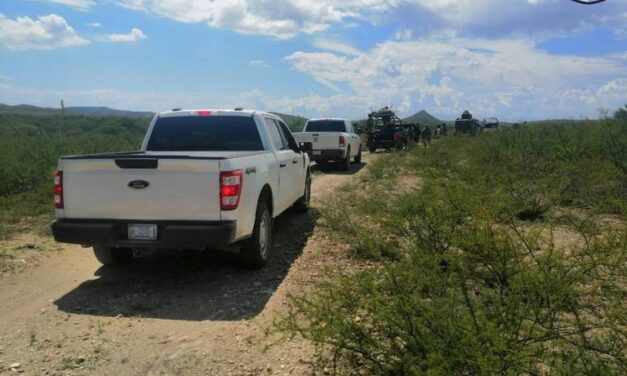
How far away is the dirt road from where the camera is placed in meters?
4.04

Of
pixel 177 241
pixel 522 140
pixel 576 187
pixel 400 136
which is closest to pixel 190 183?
pixel 177 241

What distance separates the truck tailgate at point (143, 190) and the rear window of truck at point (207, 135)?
191 cm

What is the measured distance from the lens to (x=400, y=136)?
2730 centimetres

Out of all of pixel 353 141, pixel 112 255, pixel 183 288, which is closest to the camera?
pixel 183 288

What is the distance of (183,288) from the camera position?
5.82m

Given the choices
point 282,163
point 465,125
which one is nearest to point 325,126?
point 282,163

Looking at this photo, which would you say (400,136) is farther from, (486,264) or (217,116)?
(486,264)

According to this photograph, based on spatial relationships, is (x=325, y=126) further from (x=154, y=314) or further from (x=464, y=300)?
(x=464, y=300)

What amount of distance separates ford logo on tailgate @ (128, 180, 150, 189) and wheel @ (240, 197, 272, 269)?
1.29 meters

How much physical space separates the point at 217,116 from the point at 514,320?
17.0 feet

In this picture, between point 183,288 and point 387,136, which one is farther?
point 387,136

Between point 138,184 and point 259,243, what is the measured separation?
153 centimetres

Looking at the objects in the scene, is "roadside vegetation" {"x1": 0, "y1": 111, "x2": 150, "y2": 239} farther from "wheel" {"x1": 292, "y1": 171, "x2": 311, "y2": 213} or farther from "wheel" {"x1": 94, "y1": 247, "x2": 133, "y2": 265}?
"wheel" {"x1": 292, "y1": 171, "x2": 311, "y2": 213}

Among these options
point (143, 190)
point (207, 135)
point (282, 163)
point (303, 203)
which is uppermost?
point (207, 135)
